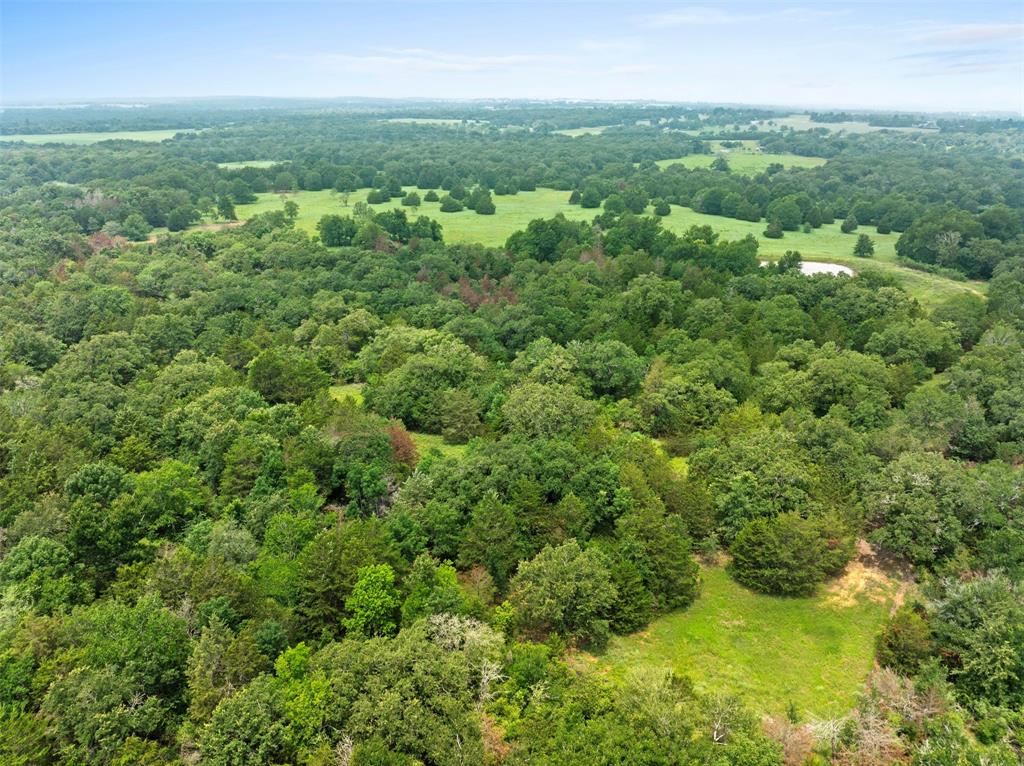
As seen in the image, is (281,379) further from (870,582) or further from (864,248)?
(864,248)

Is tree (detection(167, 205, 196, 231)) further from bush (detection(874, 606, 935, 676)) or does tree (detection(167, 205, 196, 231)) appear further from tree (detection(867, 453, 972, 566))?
bush (detection(874, 606, 935, 676))

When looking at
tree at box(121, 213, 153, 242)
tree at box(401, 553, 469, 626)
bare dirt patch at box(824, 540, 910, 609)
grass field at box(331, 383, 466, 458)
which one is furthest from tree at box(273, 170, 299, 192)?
bare dirt patch at box(824, 540, 910, 609)

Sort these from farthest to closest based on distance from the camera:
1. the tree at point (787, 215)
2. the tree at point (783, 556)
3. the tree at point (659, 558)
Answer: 1. the tree at point (787, 215)
2. the tree at point (783, 556)
3. the tree at point (659, 558)

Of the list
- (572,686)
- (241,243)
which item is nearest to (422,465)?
(572,686)

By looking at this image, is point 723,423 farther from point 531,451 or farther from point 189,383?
point 189,383

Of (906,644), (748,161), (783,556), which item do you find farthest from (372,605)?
(748,161)

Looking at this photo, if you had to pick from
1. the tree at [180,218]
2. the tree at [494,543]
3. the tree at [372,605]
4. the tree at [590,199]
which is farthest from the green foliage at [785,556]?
the tree at [180,218]

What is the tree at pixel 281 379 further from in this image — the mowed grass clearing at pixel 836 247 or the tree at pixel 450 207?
the tree at pixel 450 207
